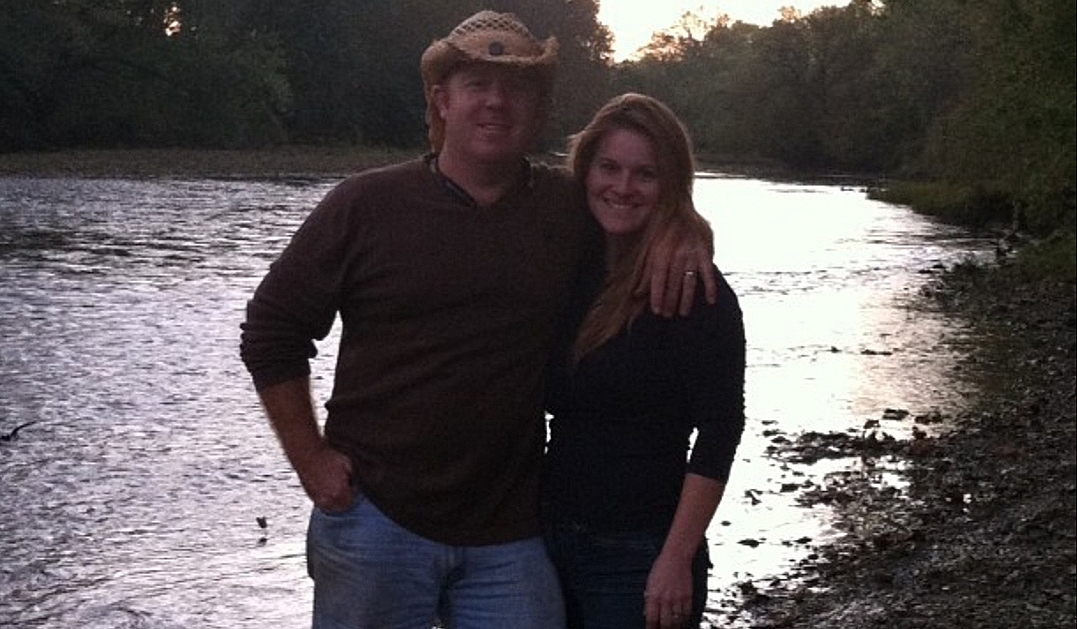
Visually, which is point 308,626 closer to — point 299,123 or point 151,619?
point 151,619

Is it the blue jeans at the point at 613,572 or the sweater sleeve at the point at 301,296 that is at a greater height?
the sweater sleeve at the point at 301,296

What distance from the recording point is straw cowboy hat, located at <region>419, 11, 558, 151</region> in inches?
147

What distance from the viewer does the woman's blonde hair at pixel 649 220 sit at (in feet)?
12.0

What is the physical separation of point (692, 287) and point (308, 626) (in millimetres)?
4425

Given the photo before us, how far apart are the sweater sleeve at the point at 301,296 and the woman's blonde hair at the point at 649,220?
1.90 feet

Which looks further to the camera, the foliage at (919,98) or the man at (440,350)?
the foliage at (919,98)

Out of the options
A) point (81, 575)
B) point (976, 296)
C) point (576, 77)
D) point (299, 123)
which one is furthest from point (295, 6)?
point (81, 575)

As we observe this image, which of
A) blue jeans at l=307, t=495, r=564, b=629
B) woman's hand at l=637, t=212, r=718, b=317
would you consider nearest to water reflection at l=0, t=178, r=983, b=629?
blue jeans at l=307, t=495, r=564, b=629

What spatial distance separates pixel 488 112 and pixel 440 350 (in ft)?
1.81

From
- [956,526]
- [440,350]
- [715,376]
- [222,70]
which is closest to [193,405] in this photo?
[956,526]

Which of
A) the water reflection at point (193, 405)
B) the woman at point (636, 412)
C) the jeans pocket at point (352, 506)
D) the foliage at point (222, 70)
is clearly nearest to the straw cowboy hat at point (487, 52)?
the woman at point (636, 412)

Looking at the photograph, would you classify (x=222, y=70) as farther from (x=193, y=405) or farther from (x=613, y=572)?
(x=613, y=572)

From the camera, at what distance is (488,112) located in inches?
147

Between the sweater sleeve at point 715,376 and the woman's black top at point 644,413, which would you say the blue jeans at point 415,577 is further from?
the sweater sleeve at point 715,376
